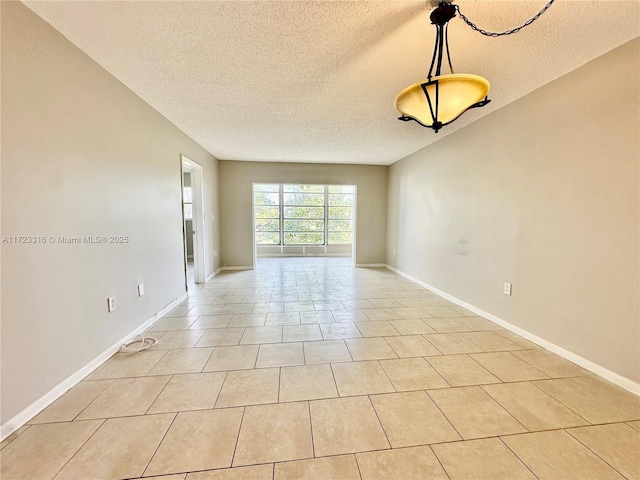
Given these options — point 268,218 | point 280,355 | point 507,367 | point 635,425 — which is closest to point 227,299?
point 280,355

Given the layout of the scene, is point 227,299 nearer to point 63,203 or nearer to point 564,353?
point 63,203

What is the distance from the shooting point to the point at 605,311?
1807mm

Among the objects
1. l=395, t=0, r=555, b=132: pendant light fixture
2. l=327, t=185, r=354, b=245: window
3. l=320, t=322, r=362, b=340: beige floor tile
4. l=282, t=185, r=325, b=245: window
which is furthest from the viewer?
l=327, t=185, r=354, b=245: window

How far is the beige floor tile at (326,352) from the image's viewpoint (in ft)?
6.69

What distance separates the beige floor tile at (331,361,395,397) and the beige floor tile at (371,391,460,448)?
0.26 feet

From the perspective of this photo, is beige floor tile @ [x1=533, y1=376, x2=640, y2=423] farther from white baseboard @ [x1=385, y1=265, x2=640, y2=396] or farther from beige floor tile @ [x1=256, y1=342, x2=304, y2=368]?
beige floor tile @ [x1=256, y1=342, x2=304, y2=368]

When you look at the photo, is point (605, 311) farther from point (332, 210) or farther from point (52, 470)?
point (332, 210)

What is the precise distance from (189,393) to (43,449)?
2.12 feet

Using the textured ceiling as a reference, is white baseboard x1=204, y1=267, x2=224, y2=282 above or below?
below

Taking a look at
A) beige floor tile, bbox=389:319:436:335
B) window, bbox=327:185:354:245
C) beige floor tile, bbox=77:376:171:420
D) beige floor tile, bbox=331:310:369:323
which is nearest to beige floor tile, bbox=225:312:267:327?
beige floor tile, bbox=331:310:369:323

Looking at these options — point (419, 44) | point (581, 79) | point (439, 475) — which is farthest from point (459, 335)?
point (419, 44)

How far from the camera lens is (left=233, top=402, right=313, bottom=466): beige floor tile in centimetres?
122

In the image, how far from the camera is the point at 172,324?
8.82ft

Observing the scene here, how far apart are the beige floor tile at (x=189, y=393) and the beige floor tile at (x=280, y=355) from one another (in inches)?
12.7
